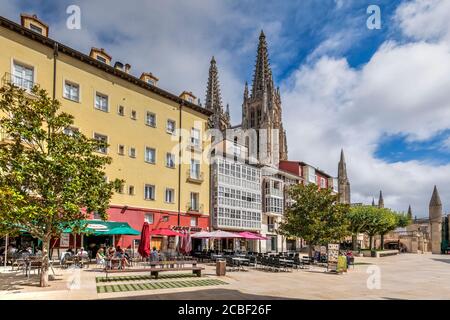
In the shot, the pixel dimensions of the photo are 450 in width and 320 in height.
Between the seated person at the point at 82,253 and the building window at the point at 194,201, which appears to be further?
the building window at the point at 194,201

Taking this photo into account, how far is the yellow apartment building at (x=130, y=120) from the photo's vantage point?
91.5 feet

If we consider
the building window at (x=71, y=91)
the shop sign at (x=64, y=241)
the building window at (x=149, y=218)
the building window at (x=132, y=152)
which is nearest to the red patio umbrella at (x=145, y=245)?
the shop sign at (x=64, y=241)

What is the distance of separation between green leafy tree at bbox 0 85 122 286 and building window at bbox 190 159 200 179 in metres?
22.6

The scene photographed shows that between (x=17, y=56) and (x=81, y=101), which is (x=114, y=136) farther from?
(x=17, y=56)

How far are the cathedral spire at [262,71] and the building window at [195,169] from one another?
260 feet

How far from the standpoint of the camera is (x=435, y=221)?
82.3 meters

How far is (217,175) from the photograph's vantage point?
161ft

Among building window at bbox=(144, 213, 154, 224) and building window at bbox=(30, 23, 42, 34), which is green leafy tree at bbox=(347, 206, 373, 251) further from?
building window at bbox=(30, 23, 42, 34)

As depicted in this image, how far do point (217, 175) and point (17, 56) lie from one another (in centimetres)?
2754

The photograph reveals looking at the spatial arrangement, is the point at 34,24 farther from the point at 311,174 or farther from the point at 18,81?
the point at 311,174

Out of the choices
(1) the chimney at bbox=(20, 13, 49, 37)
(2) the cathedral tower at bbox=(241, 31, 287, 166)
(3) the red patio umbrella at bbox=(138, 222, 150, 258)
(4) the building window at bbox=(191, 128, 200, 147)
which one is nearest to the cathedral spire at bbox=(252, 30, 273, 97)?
(2) the cathedral tower at bbox=(241, 31, 287, 166)

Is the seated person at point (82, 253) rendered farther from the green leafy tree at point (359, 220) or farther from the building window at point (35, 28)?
the green leafy tree at point (359, 220)

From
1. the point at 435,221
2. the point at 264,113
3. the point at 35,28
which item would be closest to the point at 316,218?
the point at 35,28

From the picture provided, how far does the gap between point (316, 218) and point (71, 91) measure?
23431 mm
